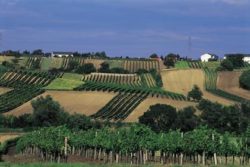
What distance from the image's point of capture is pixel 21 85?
152625 millimetres

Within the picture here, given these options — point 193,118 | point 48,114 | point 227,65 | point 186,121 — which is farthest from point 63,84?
point 227,65

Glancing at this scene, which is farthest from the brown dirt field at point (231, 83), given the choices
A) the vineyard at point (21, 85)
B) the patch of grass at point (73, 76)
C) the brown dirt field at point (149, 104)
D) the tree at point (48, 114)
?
the tree at point (48, 114)

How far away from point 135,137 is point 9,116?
6674 cm

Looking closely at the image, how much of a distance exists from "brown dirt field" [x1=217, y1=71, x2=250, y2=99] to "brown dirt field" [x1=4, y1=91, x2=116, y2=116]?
32.0 metres

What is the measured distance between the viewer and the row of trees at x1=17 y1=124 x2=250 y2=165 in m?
49.0

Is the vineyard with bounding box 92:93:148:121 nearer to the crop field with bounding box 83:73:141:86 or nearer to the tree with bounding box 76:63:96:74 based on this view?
the crop field with bounding box 83:73:141:86

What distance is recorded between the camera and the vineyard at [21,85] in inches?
5202

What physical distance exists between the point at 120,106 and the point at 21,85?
34401mm

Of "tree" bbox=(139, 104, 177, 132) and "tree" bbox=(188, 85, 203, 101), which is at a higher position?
"tree" bbox=(188, 85, 203, 101)

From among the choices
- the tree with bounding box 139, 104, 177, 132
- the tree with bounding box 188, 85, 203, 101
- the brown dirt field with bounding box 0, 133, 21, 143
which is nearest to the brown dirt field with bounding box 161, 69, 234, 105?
the tree with bounding box 188, 85, 203, 101

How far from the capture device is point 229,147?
49719 mm

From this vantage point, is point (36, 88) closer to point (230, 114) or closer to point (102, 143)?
point (230, 114)

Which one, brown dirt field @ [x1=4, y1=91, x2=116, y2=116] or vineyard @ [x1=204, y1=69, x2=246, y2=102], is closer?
brown dirt field @ [x1=4, y1=91, x2=116, y2=116]

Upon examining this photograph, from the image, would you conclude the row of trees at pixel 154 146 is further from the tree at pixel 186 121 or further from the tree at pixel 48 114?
the tree at pixel 48 114
